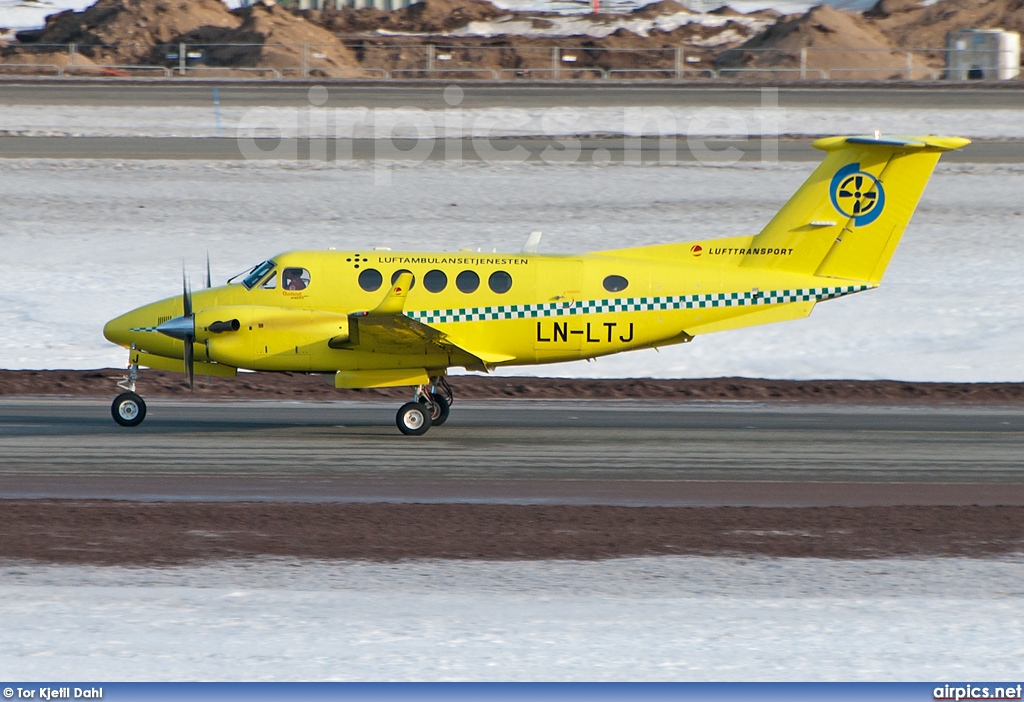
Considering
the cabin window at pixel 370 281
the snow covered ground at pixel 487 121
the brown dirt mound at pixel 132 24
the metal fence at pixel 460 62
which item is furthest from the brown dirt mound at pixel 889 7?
the cabin window at pixel 370 281

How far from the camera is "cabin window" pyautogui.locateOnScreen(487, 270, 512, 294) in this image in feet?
63.4

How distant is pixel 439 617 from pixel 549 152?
31.9m

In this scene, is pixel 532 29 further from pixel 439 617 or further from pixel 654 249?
pixel 439 617

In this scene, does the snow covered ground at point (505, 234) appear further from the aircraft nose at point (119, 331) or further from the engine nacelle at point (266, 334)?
the engine nacelle at point (266, 334)

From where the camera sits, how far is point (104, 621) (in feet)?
35.4

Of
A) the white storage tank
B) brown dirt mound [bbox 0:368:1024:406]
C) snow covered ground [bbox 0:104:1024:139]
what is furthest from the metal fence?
brown dirt mound [bbox 0:368:1024:406]

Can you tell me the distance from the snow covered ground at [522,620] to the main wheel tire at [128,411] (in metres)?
6.98

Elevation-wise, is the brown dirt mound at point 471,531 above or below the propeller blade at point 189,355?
below

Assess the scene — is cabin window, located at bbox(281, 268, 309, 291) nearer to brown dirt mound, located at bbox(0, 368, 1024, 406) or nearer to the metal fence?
brown dirt mound, located at bbox(0, 368, 1024, 406)

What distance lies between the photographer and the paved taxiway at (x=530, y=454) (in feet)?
51.5

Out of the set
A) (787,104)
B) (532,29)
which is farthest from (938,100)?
(532,29)
